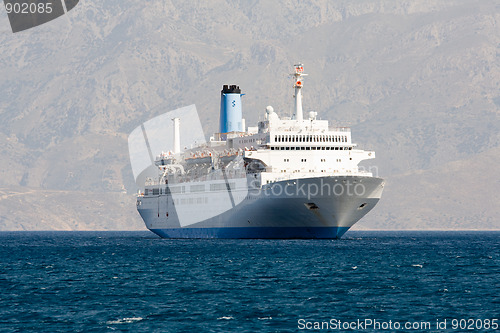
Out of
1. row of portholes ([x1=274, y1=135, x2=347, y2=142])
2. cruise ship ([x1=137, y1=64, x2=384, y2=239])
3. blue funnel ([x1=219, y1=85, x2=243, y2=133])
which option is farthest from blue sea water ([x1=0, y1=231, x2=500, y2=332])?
blue funnel ([x1=219, y1=85, x2=243, y2=133])

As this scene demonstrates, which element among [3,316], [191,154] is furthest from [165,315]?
[191,154]

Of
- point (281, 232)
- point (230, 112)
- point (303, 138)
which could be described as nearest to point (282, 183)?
point (281, 232)

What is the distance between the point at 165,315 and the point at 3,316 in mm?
7575

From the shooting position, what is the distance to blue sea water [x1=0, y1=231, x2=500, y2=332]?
44.6 metres

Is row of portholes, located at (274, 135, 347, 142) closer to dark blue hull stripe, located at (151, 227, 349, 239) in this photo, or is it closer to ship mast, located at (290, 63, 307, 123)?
ship mast, located at (290, 63, 307, 123)

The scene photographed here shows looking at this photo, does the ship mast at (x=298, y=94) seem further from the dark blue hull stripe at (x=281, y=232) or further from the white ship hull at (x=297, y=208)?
the dark blue hull stripe at (x=281, y=232)

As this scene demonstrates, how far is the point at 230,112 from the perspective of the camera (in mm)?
130875

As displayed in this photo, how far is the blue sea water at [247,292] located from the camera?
44.6 metres

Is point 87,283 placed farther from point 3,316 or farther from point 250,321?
point 250,321

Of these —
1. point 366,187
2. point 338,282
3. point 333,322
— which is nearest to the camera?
point 333,322

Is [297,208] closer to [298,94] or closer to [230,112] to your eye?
[298,94]

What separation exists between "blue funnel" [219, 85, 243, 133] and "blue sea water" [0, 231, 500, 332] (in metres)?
47.0

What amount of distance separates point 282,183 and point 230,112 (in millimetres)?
35171

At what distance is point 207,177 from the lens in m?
115
